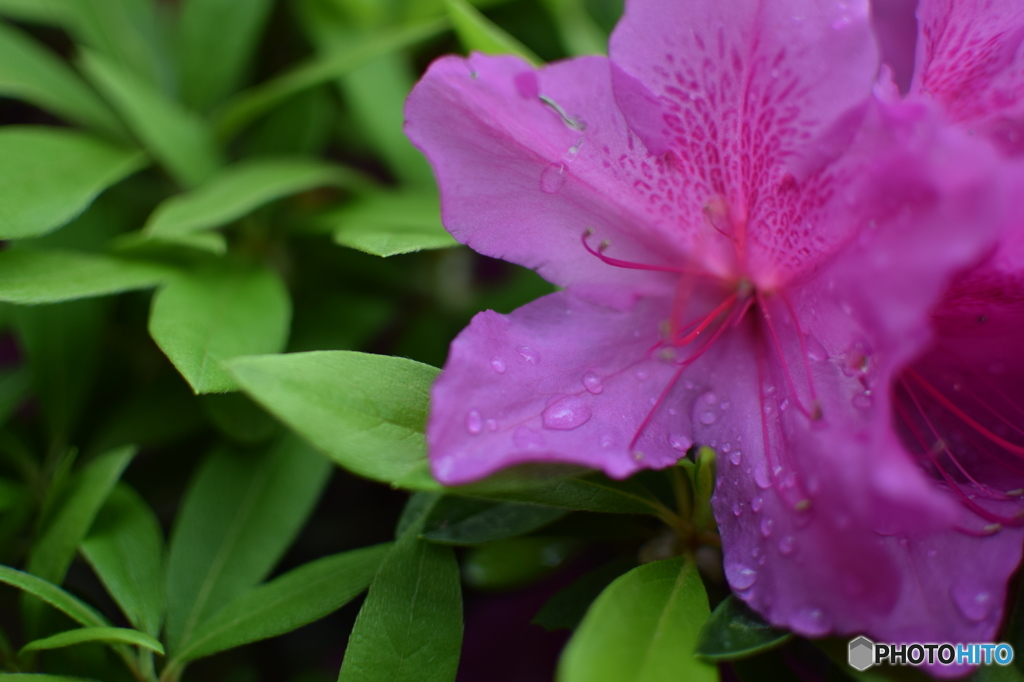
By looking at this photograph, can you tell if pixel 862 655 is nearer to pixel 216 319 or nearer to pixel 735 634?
pixel 735 634

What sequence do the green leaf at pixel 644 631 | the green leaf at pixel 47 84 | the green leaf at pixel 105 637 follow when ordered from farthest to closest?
the green leaf at pixel 47 84, the green leaf at pixel 105 637, the green leaf at pixel 644 631

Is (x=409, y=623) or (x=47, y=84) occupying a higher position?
(x=47, y=84)

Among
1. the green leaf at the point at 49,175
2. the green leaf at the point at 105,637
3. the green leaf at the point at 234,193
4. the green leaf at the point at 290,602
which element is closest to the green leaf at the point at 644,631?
the green leaf at the point at 290,602

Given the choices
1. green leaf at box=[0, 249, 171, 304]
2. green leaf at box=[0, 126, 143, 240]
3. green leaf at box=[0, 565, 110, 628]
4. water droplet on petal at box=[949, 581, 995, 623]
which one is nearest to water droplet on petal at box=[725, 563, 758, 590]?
water droplet on petal at box=[949, 581, 995, 623]

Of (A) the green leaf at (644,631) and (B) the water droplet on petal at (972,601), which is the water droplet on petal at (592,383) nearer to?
(A) the green leaf at (644,631)

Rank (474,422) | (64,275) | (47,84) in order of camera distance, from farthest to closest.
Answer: (47,84) < (64,275) < (474,422)

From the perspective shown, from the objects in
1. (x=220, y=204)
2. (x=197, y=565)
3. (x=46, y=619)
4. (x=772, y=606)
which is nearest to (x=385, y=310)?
(x=220, y=204)

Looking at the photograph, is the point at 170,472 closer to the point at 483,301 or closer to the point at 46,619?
the point at 46,619

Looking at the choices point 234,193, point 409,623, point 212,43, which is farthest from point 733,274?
point 212,43
